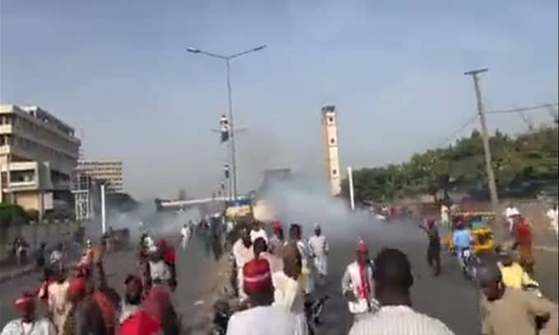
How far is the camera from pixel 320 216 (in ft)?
19.3

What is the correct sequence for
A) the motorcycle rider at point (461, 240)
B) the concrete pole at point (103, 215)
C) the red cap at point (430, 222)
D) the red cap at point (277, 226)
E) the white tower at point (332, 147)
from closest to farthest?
1. the white tower at point (332, 147)
2. the red cap at point (277, 226)
3. the red cap at point (430, 222)
4. the concrete pole at point (103, 215)
5. the motorcycle rider at point (461, 240)

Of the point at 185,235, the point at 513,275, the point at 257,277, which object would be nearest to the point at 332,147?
the point at 513,275

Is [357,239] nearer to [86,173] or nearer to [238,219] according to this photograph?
[238,219]

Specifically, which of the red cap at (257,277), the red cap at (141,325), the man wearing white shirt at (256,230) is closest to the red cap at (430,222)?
the man wearing white shirt at (256,230)

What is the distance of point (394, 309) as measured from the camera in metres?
1.96

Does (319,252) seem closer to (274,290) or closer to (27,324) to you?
(27,324)

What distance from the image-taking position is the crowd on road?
2.10 meters

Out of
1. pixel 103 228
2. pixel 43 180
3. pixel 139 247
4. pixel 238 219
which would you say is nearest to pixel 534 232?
pixel 238 219

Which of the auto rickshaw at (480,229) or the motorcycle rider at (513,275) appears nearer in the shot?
the motorcycle rider at (513,275)

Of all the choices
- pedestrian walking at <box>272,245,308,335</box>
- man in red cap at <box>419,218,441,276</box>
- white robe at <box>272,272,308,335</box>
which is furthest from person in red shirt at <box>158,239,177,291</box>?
man in red cap at <box>419,218,441,276</box>

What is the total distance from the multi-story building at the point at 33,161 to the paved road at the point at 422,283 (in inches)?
88.3

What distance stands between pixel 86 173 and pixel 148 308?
11.7ft

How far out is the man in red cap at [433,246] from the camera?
641cm

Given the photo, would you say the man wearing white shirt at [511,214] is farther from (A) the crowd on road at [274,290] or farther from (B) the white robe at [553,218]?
(B) the white robe at [553,218]
